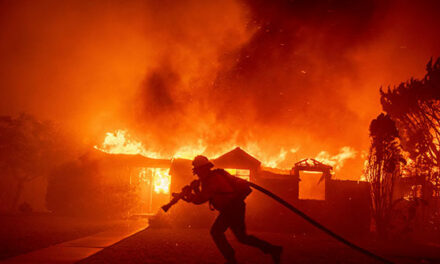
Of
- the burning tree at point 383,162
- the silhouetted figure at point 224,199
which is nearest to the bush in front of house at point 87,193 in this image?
the burning tree at point 383,162


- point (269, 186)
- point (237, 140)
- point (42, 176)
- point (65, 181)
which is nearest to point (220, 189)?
point (269, 186)

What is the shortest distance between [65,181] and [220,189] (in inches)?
658

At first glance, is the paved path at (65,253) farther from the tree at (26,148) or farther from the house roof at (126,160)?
the tree at (26,148)

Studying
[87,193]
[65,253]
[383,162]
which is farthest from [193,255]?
[87,193]

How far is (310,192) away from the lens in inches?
939

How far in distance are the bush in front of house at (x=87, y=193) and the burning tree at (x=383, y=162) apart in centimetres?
1257

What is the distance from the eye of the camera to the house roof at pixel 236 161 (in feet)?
60.0

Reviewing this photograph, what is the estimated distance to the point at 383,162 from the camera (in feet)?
46.1

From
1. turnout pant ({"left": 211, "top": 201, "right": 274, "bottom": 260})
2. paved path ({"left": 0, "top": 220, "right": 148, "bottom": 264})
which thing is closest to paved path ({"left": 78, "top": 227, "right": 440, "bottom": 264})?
paved path ({"left": 0, "top": 220, "right": 148, "bottom": 264})

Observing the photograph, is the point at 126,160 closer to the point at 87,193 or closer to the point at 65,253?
the point at 87,193

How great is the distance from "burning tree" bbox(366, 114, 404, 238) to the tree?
72.1ft

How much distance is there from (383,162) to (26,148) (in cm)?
2400

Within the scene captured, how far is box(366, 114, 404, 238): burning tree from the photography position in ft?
45.3

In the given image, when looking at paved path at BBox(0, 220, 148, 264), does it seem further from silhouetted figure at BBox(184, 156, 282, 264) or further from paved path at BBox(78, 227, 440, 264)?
silhouetted figure at BBox(184, 156, 282, 264)
